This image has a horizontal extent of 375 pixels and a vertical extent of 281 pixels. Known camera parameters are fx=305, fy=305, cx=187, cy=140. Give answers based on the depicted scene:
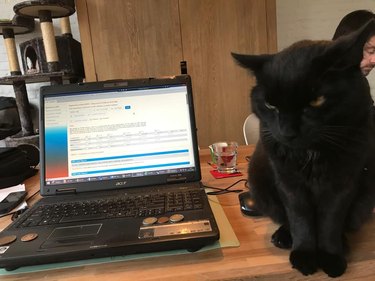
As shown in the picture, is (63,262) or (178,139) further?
(178,139)

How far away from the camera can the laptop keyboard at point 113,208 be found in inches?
24.9

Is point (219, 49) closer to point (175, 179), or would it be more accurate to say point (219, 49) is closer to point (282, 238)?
point (175, 179)

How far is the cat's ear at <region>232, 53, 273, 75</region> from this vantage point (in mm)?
521

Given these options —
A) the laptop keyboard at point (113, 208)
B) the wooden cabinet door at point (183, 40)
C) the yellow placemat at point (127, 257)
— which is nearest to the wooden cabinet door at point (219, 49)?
the wooden cabinet door at point (183, 40)

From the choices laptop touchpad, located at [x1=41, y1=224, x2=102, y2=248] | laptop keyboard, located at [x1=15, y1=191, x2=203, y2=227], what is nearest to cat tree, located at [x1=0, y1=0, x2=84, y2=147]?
laptop keyboard, located at [x1=15, y1=191, x2=203, y2=227]

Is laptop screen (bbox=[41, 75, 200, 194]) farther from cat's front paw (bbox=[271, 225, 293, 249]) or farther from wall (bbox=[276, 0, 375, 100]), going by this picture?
wall (bbox=[276, 0, 375, 100])

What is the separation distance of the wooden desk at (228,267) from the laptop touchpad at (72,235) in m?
0.04

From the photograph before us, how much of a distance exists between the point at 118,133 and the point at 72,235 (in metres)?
0.33

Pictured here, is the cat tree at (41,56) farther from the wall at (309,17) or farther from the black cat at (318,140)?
the black cat at (318,140)

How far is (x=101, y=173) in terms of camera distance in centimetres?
82

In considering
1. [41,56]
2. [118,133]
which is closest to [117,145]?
[118,133]

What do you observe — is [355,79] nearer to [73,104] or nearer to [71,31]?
[73,104]

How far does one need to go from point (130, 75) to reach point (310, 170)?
2019 mm

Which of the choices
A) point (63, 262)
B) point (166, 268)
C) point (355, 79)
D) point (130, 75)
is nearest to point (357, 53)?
point (355, 79)
